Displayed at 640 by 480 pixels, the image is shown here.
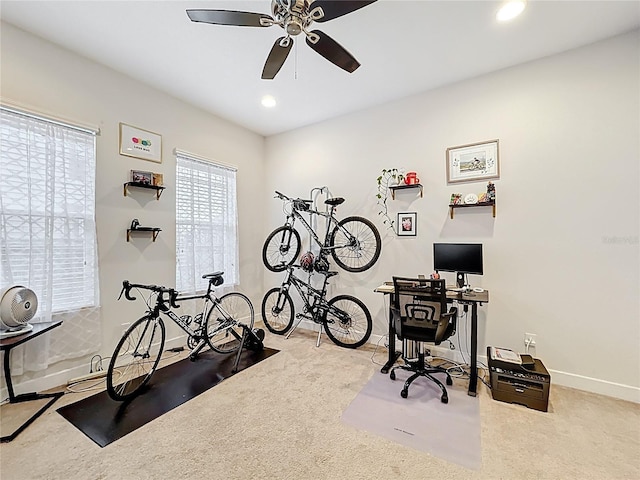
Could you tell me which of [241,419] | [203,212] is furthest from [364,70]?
[241,419]

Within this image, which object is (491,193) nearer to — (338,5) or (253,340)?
(338,5)

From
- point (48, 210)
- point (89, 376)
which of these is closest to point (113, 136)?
point (48, 210)

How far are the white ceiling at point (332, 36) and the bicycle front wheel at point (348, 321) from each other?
8.90ft

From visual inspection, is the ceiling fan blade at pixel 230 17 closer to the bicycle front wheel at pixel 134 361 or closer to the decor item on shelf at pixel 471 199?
the bicycle front wheel at pixel 134 361

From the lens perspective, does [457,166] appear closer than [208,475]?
No

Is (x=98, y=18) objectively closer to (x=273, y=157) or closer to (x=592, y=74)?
(x=273, y=157)

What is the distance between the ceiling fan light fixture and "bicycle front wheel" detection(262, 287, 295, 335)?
2.59 meters

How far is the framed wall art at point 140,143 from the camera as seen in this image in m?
3.10

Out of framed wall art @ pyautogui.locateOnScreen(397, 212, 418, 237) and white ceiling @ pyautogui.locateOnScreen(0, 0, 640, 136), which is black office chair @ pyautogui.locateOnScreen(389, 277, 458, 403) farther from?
white ceiling @ pyautogui.locateOnScreen(0, 0, 640, 136)

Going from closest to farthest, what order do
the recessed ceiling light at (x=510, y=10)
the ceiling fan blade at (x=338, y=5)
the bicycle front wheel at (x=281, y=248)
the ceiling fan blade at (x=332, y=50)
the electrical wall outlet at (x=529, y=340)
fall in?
the ceiling fan blade at (x=338, y=5)
the ceiling fan blade at (x=332, y=50)
the recessed ceiling light at (x=510, y=10)
the electrical wall outlet at (x=529, y=340)
the bicycle front wheel at (x=281, y=248)

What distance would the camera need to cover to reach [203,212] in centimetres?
392

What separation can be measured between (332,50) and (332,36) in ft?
2.28

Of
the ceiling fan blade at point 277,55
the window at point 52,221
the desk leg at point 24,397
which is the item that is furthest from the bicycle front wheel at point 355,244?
the desk leg at point 24,397

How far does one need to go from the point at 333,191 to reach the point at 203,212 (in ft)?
6.20
